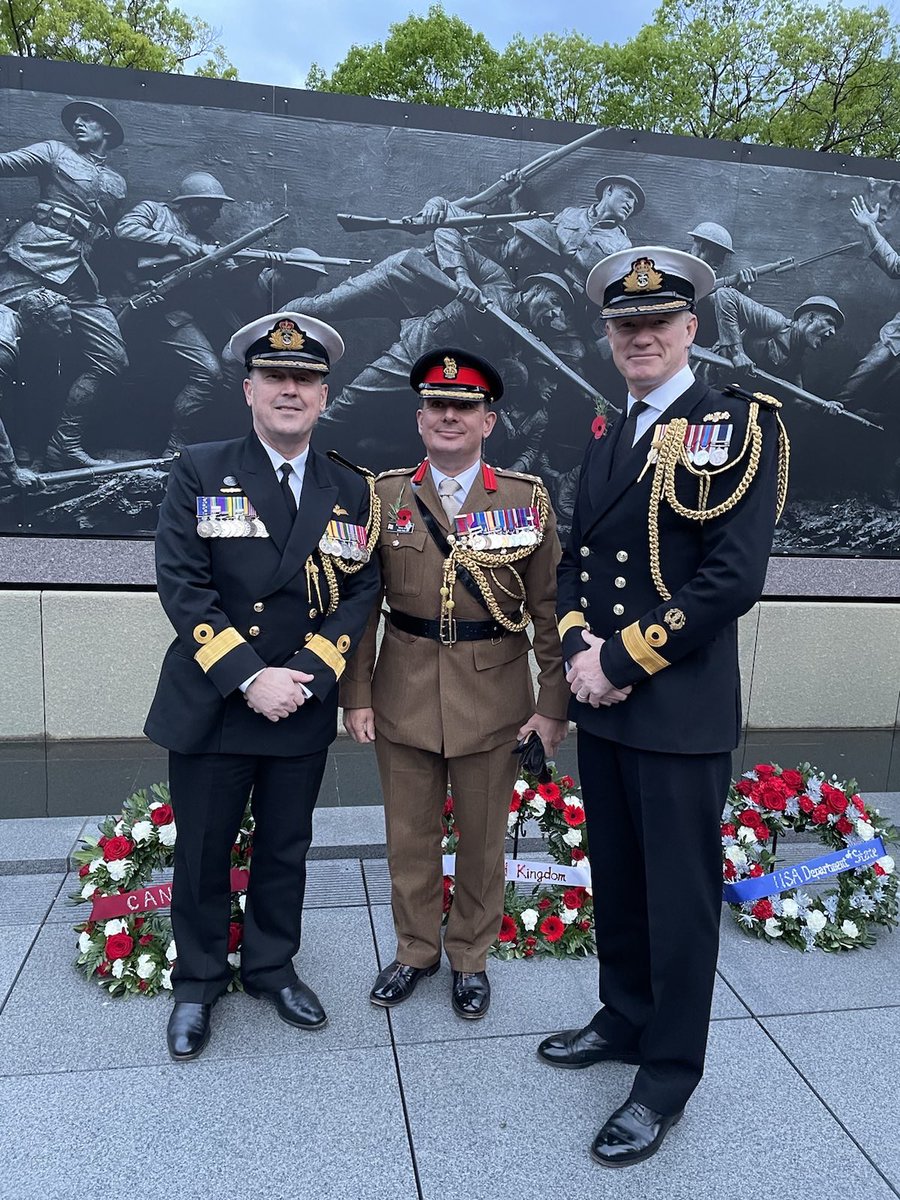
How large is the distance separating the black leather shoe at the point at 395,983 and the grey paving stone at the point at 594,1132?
229mm

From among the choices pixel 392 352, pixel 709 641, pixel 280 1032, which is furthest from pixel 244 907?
pixel 392 352

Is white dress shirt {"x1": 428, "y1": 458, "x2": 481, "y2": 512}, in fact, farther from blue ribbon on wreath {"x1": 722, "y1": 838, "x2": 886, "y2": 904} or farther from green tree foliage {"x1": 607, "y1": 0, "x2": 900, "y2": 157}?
green tree foliage {"x1": 607, "y1": 0, "x2": 900, "y2": 157}

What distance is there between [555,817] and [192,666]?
1.64m

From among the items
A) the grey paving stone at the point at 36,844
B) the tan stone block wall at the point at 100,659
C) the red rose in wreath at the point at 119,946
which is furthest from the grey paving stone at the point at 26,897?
the tan stone block wall at the point at 100,659

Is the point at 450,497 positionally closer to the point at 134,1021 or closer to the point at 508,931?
the point at 508,931

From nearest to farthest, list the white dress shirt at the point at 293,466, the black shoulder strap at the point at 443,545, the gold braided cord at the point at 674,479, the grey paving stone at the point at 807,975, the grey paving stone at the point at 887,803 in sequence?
the gold braided cord at the point at 674,479
the white dress shirt at the point at 293,466
the black shoulder strap at the point at 443,545
the grey paving stone at the point at 807,975
the grey paving stone at the point at 887,803

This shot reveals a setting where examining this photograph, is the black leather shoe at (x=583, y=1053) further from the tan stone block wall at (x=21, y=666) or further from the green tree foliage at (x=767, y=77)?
the green tree foliage at (x=767, y=77)

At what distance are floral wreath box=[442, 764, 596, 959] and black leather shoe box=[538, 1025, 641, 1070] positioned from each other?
53 centimetres

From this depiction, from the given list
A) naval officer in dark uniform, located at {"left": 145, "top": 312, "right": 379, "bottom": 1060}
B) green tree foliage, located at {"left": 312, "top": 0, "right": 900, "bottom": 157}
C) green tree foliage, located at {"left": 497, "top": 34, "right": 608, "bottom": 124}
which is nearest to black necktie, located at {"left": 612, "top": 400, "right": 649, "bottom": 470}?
naval officer in dark uniform, located at {"left": 145, "top": 312, "right": 379, "bottom": 1060}

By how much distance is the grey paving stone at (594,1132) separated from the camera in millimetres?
2064

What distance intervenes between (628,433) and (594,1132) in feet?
5.87

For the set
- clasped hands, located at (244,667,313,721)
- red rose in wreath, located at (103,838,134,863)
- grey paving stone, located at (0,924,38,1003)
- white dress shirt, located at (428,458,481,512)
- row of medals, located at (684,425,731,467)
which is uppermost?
row of medals, located at (684,425,731,467)

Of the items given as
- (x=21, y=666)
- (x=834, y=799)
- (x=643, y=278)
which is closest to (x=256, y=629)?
(x=643, y=278)

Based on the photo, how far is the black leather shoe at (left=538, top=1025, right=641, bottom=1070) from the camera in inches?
97.6
